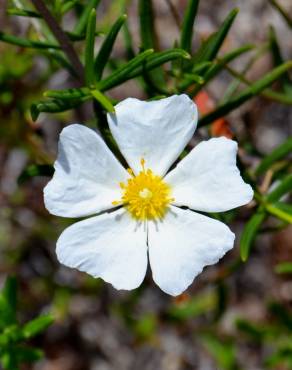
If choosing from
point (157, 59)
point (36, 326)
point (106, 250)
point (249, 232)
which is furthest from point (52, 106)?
point (36, 326)

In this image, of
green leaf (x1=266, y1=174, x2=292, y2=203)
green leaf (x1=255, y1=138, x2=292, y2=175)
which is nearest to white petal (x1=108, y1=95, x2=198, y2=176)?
green leaf (x1=266, y1=174, x2=292, y2=203)

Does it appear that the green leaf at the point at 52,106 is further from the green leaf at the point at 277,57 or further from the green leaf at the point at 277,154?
the green leaf at the point at 277,57

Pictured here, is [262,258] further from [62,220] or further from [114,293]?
[62,220]

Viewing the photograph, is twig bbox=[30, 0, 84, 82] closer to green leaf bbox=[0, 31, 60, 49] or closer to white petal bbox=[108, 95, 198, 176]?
green leaf bbox=[0, 31, 60, 49]

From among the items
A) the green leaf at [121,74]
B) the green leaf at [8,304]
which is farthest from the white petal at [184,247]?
the green leaf at [8,304]

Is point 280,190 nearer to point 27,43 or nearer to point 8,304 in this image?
point 27,43

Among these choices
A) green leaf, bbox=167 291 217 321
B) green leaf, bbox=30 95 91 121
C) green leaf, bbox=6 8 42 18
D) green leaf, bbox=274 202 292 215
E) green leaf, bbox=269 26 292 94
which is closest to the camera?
green leaf, bbox=30 95 91 121
